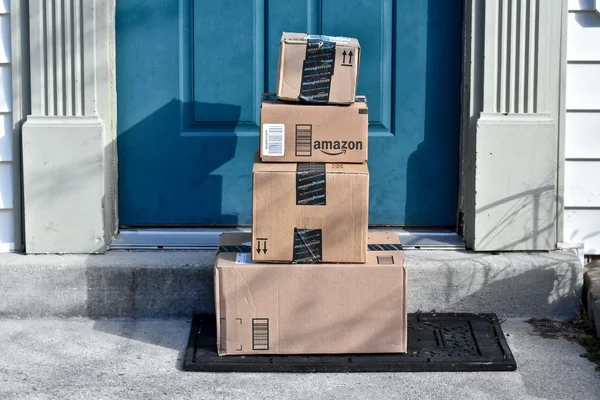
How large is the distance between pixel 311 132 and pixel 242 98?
0.87 m

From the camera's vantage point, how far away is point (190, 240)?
17.0 ft

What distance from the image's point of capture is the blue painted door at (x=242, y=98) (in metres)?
5.09

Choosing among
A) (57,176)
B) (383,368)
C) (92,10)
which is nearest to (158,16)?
(92,10)

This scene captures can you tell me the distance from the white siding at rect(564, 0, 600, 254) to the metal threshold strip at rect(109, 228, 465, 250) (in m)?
0.60

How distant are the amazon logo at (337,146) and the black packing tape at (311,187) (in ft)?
0.35

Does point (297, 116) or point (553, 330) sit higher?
point (297, 116)

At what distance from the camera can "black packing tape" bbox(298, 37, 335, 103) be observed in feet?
14.3

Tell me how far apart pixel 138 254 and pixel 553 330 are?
6.72ft

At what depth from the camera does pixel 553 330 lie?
489 cm

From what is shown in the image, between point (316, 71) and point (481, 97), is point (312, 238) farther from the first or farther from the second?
point (481, 97)

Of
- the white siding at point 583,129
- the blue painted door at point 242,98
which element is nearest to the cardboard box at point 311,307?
the blue painted door at point 242,98

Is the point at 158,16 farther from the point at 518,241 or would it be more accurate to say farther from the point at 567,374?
the point at 567,374

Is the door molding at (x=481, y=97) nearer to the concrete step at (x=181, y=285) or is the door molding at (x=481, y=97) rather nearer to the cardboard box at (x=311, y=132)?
the concrete step at (x=181, y=285)

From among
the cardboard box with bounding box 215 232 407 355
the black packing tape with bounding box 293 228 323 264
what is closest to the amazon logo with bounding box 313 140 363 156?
the black packing tape with bounding box 293 228 323 264
